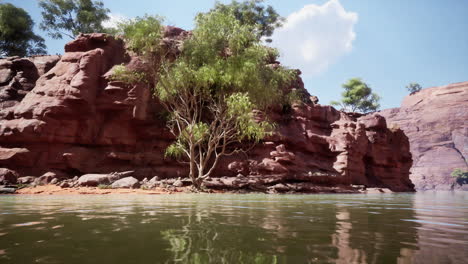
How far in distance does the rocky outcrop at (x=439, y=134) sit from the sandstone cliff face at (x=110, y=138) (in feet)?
165

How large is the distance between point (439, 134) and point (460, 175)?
13.6 m

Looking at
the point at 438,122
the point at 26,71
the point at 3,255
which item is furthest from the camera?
the point at 438,122

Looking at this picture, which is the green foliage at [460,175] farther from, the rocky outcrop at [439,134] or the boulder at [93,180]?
the boulder at [93,180]

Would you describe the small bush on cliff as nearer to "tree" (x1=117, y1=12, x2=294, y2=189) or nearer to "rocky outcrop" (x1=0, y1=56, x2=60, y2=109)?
"tree" (x1=117, y1=12, x2=294, y2=189)

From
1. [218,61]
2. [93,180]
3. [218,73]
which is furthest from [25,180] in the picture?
[218,61]

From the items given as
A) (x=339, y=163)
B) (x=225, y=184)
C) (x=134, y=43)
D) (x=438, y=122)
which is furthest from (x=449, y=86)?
(x=134, y=43)

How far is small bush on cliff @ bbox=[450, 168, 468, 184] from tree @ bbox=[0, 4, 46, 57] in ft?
247

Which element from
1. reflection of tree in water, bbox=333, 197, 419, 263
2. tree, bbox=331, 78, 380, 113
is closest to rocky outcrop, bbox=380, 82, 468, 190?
tree, bbox=331, 78, 380, 113

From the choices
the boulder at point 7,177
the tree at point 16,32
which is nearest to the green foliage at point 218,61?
the boulder at point 7,177

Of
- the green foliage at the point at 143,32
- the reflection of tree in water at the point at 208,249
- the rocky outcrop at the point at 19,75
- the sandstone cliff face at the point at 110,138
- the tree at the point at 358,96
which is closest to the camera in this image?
the reflection of tree in water at the point at 208,249

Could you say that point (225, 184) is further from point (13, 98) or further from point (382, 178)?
point (382, 178)

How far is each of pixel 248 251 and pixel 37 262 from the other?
1092mm

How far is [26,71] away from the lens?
2344 cm

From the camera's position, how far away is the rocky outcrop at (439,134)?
2458 inches
